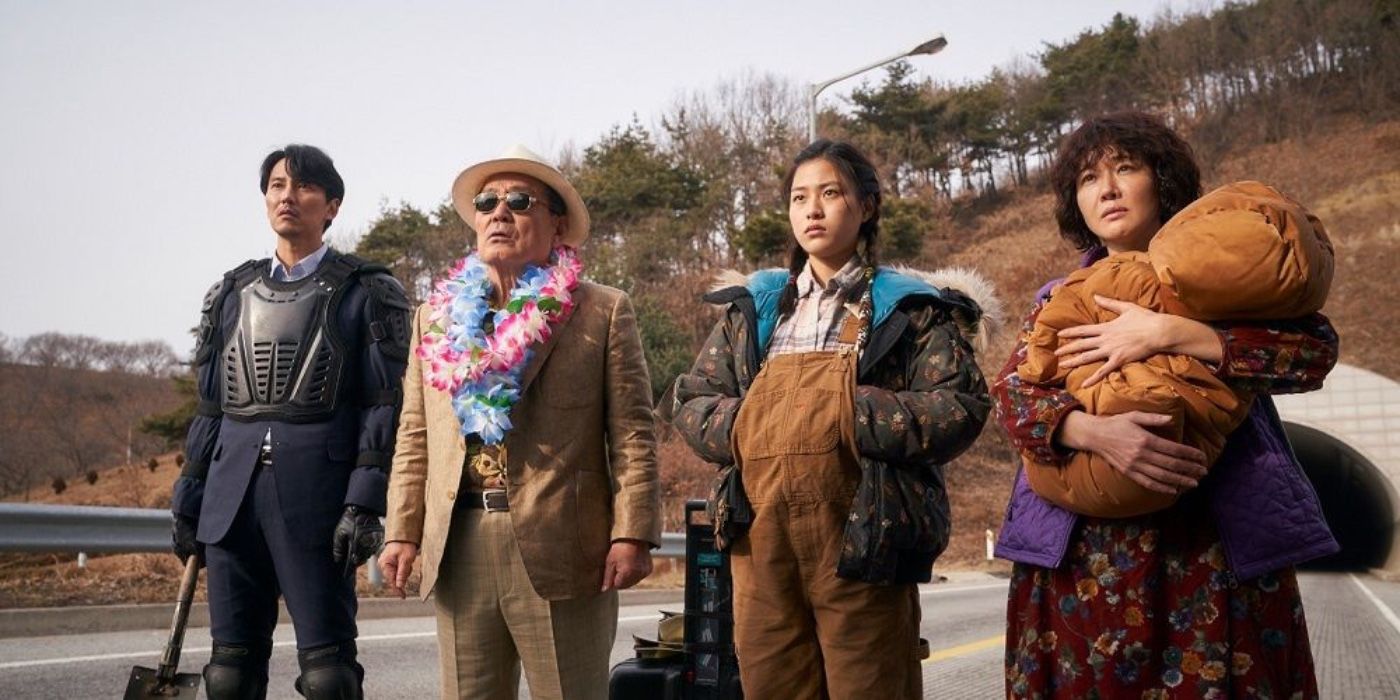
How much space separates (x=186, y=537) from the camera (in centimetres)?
427

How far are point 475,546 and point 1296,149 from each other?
215ft

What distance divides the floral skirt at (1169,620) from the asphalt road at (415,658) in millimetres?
4439

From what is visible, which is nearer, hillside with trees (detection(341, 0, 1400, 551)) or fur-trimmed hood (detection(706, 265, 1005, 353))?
fur-trimmed hood (detection(706, 265, 1005, 353))

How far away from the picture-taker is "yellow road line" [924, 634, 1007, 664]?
929 cm

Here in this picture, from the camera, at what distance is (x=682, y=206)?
4572 cm

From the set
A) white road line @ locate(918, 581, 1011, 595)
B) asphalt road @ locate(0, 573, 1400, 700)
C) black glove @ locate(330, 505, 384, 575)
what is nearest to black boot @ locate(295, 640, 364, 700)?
black glove @ locate(330, 505, 384, 575)

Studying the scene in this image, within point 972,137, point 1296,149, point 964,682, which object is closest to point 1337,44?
point 1296,149

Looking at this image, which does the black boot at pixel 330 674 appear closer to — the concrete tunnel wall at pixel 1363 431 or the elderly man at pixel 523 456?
the elderly man at pixel 523 456

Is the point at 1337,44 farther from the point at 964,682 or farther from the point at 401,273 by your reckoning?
the point at 964,682

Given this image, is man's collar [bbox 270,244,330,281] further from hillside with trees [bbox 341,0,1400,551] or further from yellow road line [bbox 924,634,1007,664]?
hillside with trees [bbox 341,0,1400,551]

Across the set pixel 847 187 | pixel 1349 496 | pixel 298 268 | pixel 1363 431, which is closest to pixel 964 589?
pixel 1363 431

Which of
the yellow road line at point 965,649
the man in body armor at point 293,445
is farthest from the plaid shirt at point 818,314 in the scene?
the yellow road line at point 965,649

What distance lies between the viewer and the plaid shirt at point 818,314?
364 cm

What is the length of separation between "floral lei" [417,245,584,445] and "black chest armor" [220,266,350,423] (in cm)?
48
